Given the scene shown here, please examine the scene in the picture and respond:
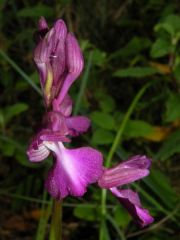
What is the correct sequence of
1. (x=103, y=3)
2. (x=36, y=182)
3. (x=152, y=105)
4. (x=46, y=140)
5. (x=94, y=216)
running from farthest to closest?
(x=103, y=3)
(x=152, y=105)
(x=36, y=182)
(x=94, y=216)
(x=46, y=140)

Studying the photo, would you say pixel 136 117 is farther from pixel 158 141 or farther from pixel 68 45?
pixel 68 45

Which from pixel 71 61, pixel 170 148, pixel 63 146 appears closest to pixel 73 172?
pixel 63 146

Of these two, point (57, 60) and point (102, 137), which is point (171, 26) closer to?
point (102, 137)

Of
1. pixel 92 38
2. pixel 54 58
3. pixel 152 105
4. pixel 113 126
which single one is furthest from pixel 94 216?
pixel 92 38

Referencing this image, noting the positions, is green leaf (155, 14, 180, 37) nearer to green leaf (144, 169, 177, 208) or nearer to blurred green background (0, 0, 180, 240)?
blurred green background (0, 0, 180, 240)

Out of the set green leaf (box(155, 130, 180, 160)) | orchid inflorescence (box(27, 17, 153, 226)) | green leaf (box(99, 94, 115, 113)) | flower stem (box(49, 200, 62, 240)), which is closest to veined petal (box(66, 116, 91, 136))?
orchid inflorescence (box(27, 17, 153, 226))

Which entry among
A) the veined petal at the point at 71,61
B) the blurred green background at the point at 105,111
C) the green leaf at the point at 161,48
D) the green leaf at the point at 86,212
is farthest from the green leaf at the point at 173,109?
the veined petal at the point at 71,61
